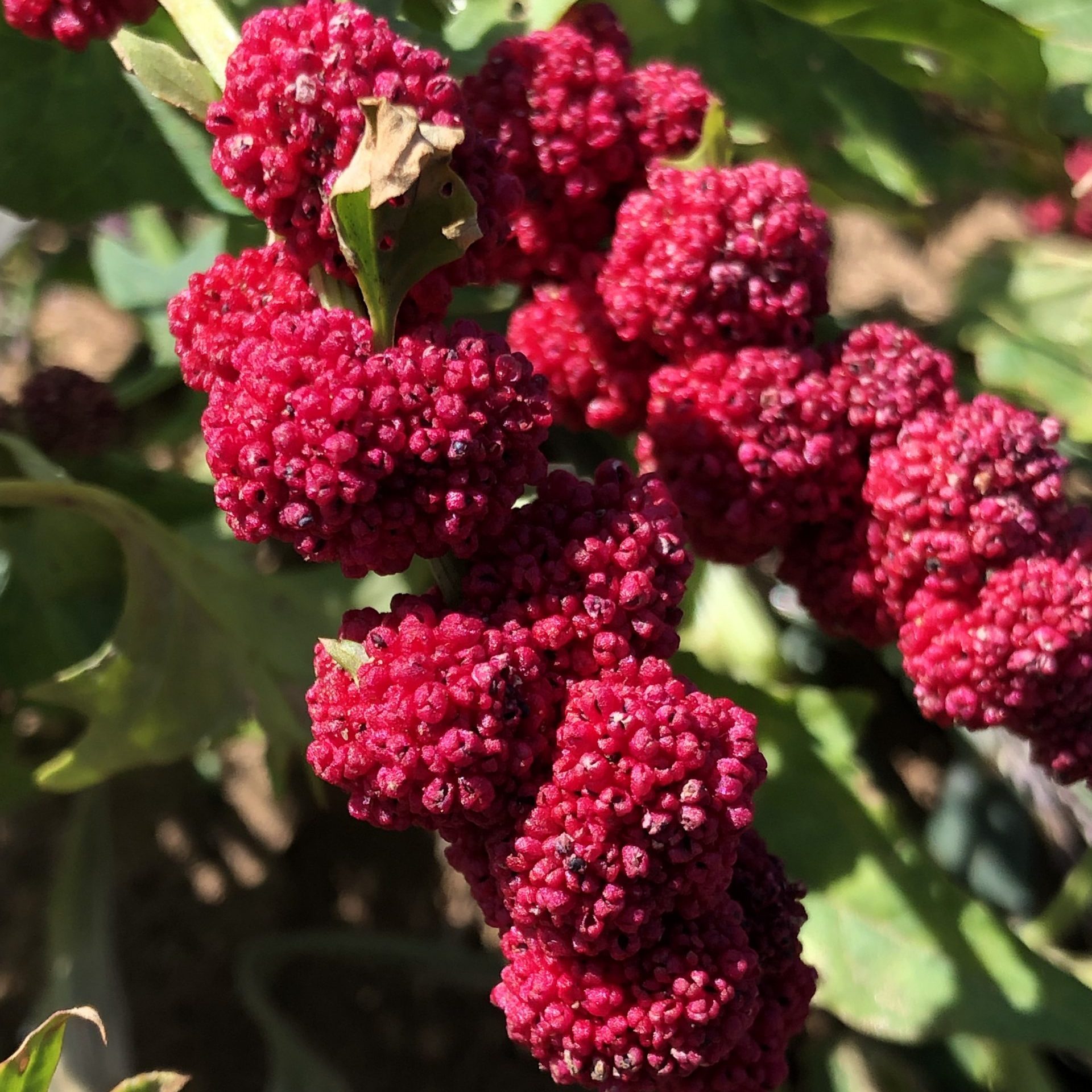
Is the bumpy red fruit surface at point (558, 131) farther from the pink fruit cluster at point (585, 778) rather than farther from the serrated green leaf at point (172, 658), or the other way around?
the serrated green leaf at point (172, 658)

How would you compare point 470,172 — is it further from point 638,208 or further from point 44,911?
point 44,911

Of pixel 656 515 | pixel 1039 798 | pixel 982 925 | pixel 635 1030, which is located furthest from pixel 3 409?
pixel 1039 798

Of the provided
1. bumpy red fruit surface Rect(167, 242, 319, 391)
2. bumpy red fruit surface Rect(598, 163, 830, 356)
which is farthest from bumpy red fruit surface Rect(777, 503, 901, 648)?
bumpy red fruit surface Rect(167, 242, 319, 391)

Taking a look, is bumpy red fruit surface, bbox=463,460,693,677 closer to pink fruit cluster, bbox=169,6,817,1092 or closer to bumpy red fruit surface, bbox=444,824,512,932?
pink fruit cluster, bbox=169,6,817,1092

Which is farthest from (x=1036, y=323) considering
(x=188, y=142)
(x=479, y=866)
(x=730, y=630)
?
(x=479, y=866)

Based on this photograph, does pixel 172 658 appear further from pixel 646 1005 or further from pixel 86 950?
pixel 646 1005
